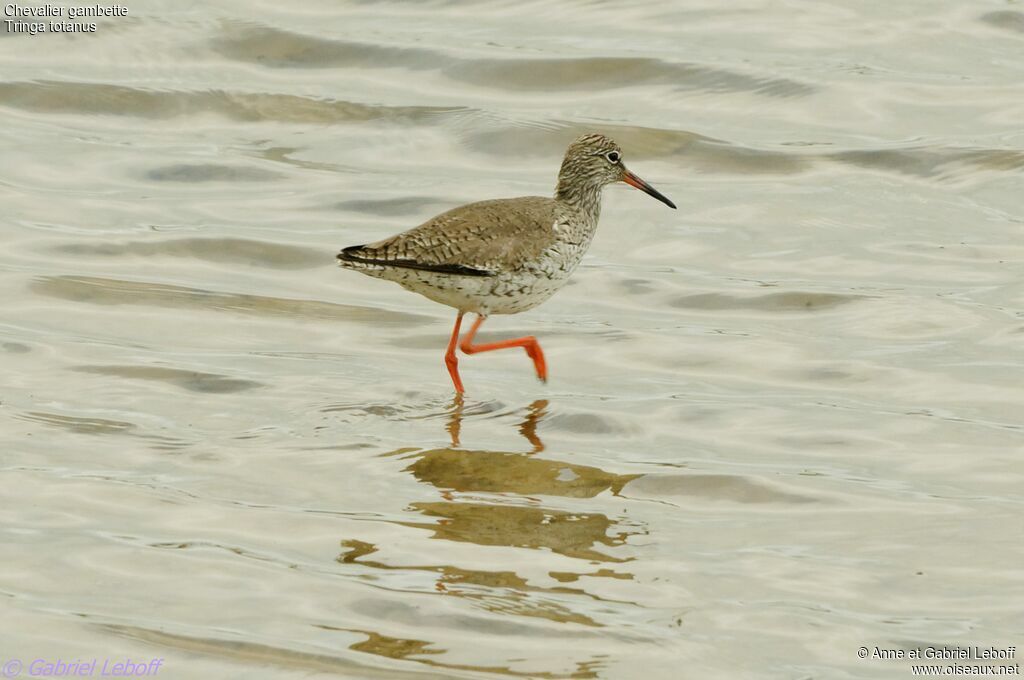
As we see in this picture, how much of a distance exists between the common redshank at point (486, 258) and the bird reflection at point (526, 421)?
250 millimetres

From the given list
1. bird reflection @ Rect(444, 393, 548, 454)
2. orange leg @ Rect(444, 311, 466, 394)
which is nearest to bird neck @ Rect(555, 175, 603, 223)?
orange leg @ Rect(444, 311, 466, 394)

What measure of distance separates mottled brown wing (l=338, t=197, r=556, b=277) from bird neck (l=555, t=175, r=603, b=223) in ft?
2.33

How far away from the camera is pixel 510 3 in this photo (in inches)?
711

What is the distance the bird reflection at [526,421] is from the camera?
8906 millimetres

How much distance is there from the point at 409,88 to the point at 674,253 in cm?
456

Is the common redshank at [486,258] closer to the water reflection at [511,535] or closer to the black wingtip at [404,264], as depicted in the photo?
the black wingtip at [404,264]

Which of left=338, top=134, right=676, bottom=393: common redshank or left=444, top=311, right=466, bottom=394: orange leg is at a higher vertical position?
left=338, top=134, right=676, bottom=393: common redshank

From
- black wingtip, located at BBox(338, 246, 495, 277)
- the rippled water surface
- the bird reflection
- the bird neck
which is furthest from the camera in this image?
the bird neck

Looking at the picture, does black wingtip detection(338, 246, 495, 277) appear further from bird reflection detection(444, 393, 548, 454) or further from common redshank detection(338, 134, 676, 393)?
bird reflection detection(444, 393, 548, 454)

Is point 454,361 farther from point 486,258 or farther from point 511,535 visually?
point 511,535

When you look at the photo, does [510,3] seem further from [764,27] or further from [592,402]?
[592,402]

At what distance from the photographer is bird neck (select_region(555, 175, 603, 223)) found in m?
10.8

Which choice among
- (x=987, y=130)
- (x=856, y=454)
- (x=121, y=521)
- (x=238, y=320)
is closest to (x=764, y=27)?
(x=987, y=130)

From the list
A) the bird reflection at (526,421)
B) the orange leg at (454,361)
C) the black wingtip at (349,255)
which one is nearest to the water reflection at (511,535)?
the bird reflection at (526,421)
